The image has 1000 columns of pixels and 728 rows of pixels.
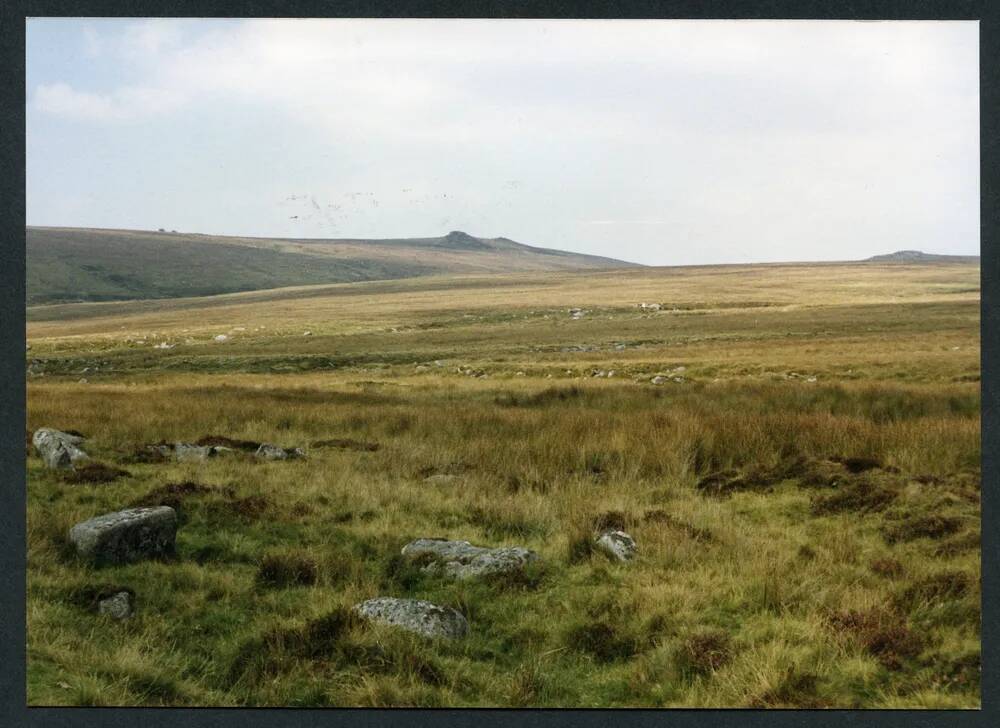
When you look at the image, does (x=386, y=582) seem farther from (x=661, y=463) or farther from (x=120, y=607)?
(x=661, y=463)

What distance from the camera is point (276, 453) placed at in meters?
8.99

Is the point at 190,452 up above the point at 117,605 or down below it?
above

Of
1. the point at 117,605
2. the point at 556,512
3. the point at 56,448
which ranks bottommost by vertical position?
the point at 117,605

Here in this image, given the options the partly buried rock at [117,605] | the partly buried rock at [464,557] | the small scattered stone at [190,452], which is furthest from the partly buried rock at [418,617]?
the small scattered stone at [190,452]

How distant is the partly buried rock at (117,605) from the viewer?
568 cm

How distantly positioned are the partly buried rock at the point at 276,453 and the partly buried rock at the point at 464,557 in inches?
119

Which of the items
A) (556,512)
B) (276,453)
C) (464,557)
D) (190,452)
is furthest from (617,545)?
(190,452)

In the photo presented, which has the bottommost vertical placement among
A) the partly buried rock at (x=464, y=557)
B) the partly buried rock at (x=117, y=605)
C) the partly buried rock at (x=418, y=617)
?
the partly buried rock at (x=117, y=605)

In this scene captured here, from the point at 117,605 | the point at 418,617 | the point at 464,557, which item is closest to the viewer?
the point at 418,617

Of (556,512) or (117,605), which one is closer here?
(117,605)

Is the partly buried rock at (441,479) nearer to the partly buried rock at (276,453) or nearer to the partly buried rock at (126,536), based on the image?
the partly buried rock at (276,453)

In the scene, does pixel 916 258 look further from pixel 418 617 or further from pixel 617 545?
pixel 418 617

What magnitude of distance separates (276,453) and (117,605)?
3.39 m

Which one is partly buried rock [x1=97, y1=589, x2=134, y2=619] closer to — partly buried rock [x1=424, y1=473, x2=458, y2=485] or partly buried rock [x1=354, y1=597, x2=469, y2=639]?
partly buried rock [x1=354, y1=597, x2=469, y2=639]
